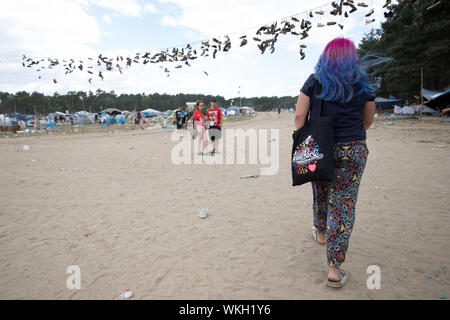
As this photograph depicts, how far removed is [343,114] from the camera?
1991mm

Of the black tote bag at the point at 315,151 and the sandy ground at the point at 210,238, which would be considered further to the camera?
the sandy ground at the point at 210,238

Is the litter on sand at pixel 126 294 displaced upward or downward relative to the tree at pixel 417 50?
downward

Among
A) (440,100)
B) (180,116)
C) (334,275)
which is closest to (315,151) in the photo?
(334,275)

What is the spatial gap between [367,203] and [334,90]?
276 centimetres

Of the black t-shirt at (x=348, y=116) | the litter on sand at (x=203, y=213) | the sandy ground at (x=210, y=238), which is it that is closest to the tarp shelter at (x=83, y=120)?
the sandy ground at (x=210, y=238)

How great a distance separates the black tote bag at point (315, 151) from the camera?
6.30ft

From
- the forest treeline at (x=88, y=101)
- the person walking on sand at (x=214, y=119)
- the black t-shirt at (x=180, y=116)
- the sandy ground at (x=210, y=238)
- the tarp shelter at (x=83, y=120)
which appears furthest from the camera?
the forest treeline at (x=88, y=101)

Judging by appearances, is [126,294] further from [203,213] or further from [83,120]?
[83,120]

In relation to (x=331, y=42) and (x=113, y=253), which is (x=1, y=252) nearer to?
(x=113, y=253)

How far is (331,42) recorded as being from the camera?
A: 2.04 m

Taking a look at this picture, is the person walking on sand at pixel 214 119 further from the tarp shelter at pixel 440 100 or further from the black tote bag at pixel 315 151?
the tarp shelter at pixel 440 100

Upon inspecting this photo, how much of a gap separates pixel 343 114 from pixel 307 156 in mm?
410

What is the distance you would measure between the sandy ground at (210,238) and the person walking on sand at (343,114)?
619 millimetres
